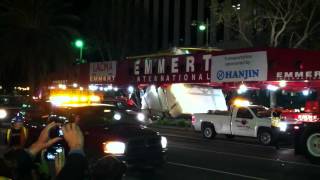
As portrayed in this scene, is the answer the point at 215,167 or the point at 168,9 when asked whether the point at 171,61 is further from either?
the point at 168,9

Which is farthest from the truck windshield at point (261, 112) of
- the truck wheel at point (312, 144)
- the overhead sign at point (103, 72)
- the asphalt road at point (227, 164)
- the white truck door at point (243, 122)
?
the overhead sign at point (103, 72)

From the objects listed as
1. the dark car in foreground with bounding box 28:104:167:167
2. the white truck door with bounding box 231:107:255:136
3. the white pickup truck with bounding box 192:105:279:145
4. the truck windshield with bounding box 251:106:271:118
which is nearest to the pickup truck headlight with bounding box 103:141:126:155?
the dark car in foreground with bounding box 28:104:167:167

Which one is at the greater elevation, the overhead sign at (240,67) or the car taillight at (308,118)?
the overhead sign at (240,67)

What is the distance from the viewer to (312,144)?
17.3 meters

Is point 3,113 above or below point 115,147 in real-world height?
above

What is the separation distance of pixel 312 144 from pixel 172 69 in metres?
17.6

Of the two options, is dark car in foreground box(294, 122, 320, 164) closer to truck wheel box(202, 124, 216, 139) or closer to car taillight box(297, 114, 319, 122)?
car taillight box(297, 114, 319, 122)

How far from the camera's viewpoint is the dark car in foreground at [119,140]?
42.6 ft

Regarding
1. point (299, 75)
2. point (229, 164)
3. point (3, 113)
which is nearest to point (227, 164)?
point (229, 164)

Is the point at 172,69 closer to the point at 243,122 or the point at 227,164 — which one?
the point at 243,122

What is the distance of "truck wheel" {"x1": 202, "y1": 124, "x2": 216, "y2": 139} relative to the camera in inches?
1027

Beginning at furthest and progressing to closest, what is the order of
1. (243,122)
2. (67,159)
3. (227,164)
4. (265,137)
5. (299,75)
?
1. (299,75)
2. (243,122)
3. (265,137)
4. (227,164)
5. (67,159)

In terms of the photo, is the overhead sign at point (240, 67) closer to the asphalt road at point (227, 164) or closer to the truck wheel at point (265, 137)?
the truck wheel at point (265, 137)

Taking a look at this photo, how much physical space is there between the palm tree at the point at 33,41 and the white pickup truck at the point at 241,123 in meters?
23.1
